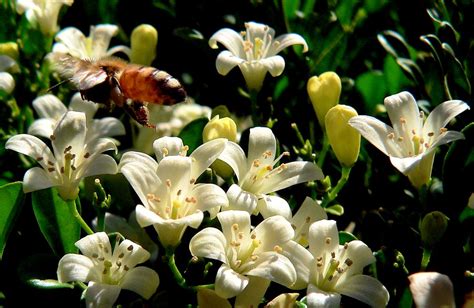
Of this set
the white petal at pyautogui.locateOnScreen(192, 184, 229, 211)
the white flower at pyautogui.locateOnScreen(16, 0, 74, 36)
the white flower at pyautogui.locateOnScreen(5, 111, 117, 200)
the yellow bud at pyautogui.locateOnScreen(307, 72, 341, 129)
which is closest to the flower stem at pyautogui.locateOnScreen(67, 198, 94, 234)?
the white flower at pyautogui.locateOnScreen(5, 111, 117, 200)

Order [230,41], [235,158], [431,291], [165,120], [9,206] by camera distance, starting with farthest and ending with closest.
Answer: [165,120] → [230,41] → [235,158] → [9,206] → [431,291]

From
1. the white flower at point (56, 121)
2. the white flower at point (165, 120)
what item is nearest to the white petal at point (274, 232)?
the white flower at point (56, 121)

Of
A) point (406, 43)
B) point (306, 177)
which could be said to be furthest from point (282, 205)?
point (406, 43)

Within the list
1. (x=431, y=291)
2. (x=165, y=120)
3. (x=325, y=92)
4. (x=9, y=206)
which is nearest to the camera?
(x=431, y=291)

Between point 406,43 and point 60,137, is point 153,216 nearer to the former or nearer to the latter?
point 60,137

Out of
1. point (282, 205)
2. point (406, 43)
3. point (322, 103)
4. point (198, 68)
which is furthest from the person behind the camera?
point (198, 68)

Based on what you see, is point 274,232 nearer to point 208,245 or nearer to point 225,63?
point 208,245

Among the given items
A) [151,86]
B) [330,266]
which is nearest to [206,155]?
[151,86]
